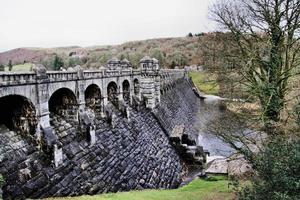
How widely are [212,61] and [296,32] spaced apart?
4366mm

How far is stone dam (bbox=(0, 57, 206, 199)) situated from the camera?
11.5 m

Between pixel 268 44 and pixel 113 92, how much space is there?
13.6 meters

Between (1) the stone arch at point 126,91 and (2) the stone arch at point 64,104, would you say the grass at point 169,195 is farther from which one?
(1) the stone arch at point 126,91

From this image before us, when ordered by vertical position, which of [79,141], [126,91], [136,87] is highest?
[136,87]

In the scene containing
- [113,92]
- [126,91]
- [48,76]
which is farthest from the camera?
[126,91]

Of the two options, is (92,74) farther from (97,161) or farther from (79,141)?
(97,161)

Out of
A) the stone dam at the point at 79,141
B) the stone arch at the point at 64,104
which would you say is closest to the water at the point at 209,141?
the stone dam at the point at 79,141

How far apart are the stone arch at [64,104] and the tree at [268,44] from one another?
366 inches

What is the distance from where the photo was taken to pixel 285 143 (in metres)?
9.91

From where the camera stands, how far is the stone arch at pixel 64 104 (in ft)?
53.8

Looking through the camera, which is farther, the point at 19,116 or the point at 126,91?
the point at 126,91

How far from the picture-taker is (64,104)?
1652cm

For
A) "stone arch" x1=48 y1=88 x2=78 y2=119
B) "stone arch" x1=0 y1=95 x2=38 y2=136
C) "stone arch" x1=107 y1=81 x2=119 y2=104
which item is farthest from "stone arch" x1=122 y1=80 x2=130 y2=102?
"stone arch" x1=0 y1=95 x2=38 y2=136

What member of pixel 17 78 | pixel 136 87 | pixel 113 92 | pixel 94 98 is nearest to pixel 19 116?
pixel 17 78
